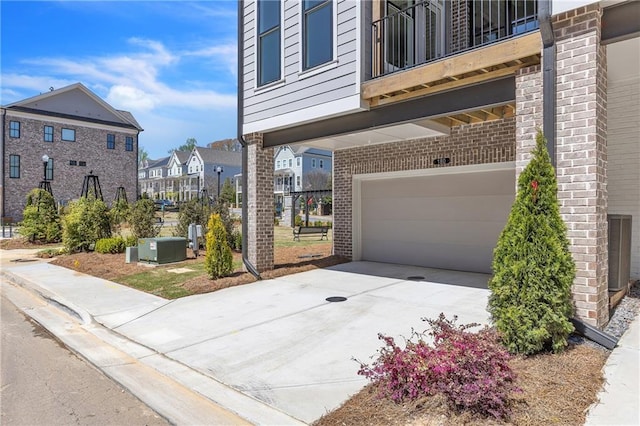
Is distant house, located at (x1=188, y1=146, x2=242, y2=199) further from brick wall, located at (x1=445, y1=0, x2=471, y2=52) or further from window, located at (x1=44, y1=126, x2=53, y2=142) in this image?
brick wall, located at (x1=445, y1=0, x2=471, y2=52)

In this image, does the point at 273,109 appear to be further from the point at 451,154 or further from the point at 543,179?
the point at 543,179

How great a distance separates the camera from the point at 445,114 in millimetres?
6000

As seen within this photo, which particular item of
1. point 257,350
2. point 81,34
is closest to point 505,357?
point 257,350

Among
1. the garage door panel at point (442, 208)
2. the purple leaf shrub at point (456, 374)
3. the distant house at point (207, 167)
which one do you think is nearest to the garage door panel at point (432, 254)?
the garage door panel at point (442, 208)

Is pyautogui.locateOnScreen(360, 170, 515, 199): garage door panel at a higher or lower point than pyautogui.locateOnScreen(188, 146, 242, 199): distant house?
lower

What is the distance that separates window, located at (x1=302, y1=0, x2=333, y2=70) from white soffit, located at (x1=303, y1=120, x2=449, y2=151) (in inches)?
63.2

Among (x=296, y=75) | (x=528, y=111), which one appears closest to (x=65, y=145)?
(x=296, y=75)

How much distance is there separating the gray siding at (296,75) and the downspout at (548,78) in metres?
3.13

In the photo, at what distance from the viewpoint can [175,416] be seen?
3451 mm

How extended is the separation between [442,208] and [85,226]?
40.9ft

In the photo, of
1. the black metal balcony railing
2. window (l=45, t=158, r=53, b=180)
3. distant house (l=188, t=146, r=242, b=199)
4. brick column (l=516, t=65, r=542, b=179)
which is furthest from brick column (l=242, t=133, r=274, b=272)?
distant house (l=188, t=146, r=242, b=199)

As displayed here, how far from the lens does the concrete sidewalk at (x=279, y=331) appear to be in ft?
11.8

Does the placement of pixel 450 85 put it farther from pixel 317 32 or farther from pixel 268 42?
pixel 268 42

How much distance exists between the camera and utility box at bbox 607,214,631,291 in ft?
18.7
